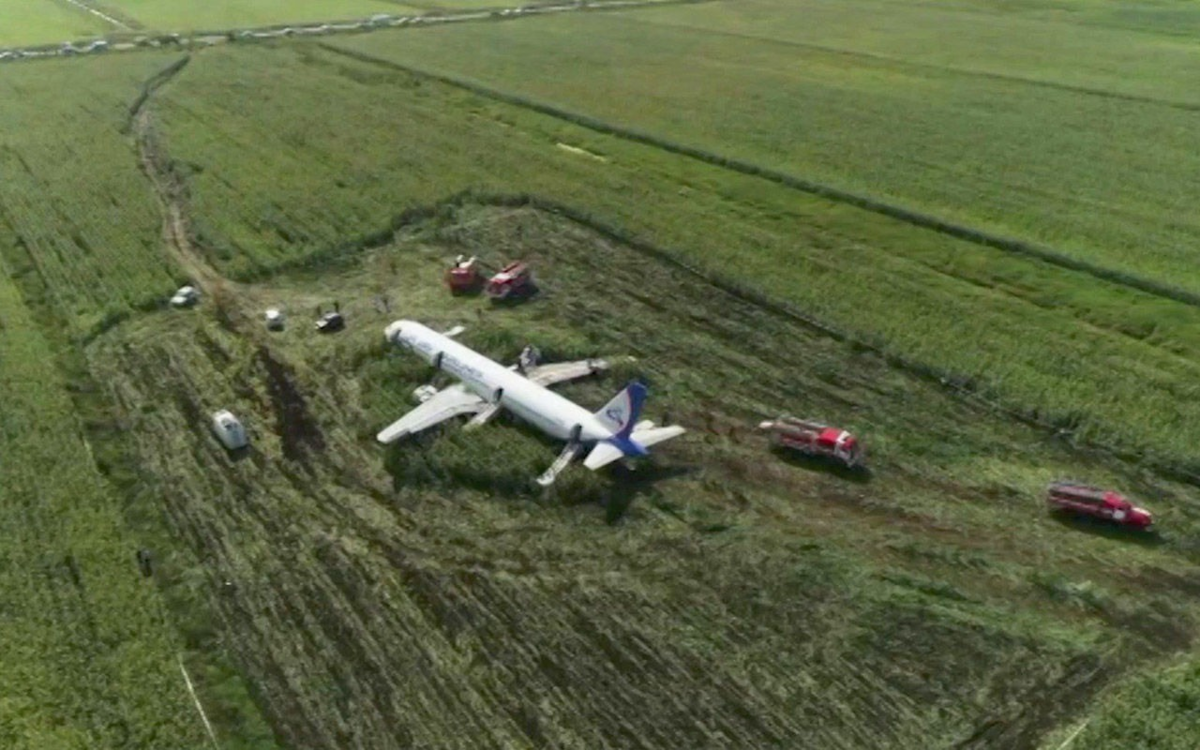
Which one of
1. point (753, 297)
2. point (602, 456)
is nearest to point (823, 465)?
point (602, 456)

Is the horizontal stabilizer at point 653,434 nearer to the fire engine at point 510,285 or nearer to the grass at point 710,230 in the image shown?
the grass at point 710,230

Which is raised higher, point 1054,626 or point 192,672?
point 1054,626

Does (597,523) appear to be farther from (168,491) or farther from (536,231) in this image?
(536,231)

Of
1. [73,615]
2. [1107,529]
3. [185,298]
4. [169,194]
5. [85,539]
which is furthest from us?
[169,194]

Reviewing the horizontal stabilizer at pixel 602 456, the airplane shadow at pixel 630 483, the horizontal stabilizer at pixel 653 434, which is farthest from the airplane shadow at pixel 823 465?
the horizontal stabilizer at pixel 602 456

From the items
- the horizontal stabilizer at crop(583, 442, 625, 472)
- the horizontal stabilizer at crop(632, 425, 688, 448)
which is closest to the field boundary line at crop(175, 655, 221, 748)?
the horizontal stabilizer at crop(583, 442, 625, 472)

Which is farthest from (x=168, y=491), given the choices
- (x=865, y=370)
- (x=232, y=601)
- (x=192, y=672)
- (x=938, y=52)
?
(x=938, y=52)

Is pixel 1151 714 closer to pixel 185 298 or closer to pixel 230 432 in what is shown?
pixel 230 432
